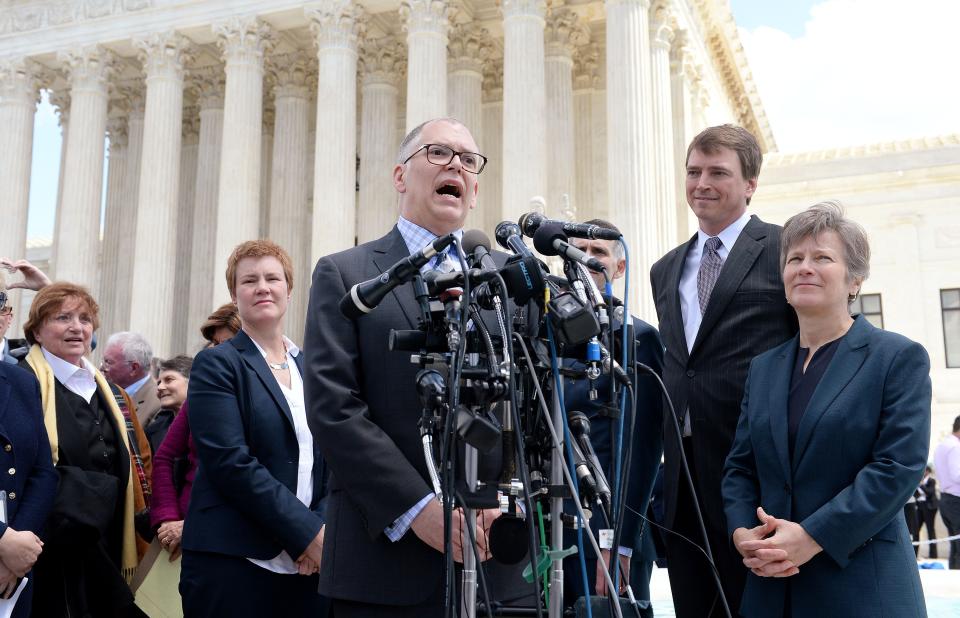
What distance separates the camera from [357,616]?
3.40 m

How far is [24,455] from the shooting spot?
15.3ft

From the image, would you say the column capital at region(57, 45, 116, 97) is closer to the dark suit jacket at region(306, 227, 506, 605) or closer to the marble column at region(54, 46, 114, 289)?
the marble column at region(54, 46, 114, 289)

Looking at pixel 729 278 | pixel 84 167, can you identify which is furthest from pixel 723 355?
pixel 84 167

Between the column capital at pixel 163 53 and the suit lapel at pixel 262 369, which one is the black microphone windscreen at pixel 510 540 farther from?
the column capital at pixel 163 53

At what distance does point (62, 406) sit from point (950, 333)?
26555 millimetres

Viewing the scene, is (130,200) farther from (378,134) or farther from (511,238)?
(511,238)

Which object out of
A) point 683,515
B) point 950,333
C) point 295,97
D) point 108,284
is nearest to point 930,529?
point 950,333

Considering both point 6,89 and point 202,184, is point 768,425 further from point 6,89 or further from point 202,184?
point 6,89

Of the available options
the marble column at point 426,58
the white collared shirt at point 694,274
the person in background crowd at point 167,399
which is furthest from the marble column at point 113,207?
the white collared shirt at point 694,274

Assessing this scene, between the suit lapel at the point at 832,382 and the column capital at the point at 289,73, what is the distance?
86.4 feet

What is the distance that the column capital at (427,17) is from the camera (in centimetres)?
2247

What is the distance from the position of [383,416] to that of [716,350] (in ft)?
5.69

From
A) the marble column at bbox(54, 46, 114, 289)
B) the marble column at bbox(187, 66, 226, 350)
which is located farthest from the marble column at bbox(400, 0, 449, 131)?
the marble column at bbox(54, 46, 114, 289)

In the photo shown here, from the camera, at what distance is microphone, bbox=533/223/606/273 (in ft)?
9.67
